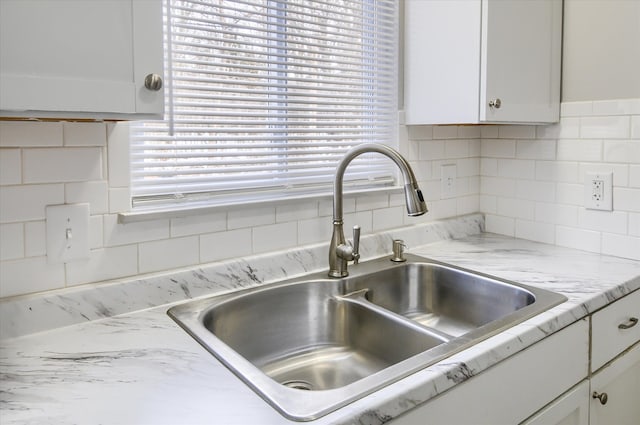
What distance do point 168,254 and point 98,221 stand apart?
0.19 meters

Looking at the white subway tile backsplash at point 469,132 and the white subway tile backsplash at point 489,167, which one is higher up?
the white subway tile backsplash at point 469,132

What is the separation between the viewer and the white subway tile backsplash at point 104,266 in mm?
1150

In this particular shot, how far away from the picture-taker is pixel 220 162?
1382 mm

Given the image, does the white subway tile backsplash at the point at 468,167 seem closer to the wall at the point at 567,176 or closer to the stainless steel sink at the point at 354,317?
the wall at the point at 567,176

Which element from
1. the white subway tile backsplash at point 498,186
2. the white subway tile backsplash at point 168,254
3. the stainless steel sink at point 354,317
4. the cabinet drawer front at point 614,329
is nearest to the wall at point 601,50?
the white subway tile backsplash at point 498,186

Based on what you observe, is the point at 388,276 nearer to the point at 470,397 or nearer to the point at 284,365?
the point at 284,365

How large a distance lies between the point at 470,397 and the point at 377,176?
95 cm

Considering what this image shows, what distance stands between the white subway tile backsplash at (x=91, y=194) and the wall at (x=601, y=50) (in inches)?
58.9

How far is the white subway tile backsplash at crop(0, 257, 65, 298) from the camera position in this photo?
3.49 feet

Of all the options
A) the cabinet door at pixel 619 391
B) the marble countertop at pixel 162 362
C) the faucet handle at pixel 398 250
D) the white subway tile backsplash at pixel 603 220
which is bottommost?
the cabinet door at pixel 619 391

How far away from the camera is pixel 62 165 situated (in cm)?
111

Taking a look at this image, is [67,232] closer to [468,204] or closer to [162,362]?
[162,362]

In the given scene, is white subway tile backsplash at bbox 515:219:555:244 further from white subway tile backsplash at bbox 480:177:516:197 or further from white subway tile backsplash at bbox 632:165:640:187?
white subway tile backsplash at bbox 632:165:640:187

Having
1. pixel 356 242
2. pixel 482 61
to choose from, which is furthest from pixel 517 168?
pixel 356 242
